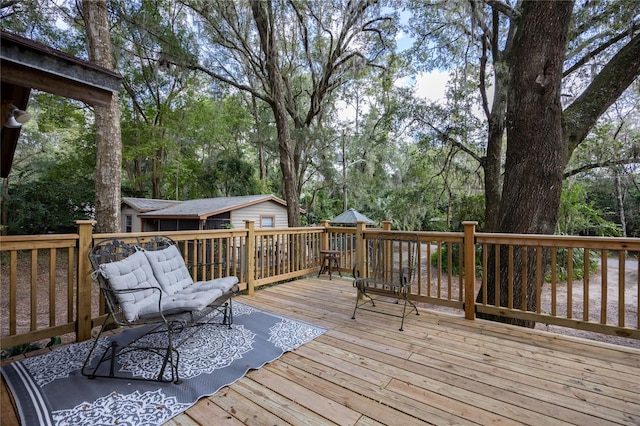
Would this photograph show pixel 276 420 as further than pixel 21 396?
No

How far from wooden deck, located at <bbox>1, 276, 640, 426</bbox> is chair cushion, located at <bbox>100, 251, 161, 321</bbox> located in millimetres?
768

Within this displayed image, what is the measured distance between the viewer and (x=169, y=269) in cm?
286

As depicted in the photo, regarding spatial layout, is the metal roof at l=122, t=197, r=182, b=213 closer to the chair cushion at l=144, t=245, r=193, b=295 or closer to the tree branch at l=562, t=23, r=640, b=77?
the chair cushion at l=144, t=245, r=193, b=295

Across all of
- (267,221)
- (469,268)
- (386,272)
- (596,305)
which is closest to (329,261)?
(386,272)

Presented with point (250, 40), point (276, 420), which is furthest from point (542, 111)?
point (250, 40)

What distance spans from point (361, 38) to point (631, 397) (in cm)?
890

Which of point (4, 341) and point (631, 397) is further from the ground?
point (4, 341)

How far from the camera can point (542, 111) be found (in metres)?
3.46

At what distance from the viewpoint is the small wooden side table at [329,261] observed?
5594 millimetres

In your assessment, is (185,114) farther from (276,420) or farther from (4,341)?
(276,420)

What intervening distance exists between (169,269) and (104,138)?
7.64ft

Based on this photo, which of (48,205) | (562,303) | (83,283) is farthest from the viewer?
(48,205)

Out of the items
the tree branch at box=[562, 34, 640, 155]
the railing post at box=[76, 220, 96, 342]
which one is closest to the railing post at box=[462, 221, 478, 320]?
the tree branch at box=[562, 34, 640, 155]

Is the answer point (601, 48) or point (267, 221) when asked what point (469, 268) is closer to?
point (601, 48)
